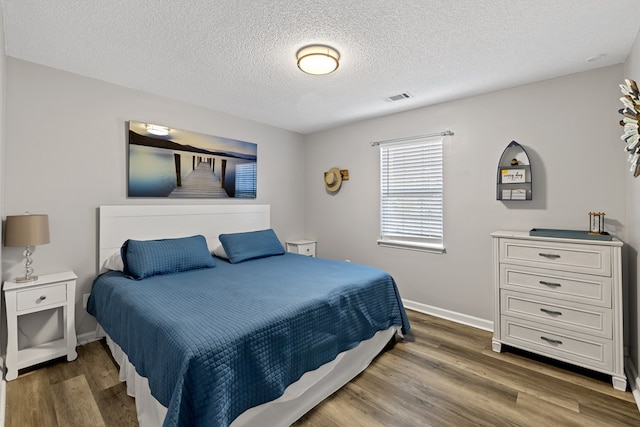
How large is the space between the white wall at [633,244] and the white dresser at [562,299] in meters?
0.13

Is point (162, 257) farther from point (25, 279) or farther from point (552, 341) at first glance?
point (552, 341)

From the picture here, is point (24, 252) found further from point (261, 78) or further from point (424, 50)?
point (424, 50)

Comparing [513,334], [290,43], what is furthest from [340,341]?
[290,43]

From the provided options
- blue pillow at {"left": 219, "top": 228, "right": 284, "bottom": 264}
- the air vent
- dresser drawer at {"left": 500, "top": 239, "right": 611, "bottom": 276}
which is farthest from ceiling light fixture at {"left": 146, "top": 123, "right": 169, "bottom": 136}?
dresser drawer at {"left": 500, "top": 239, "right": 611, "bottom": 276}

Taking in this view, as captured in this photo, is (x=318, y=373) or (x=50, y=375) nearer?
(x=318, y=373)

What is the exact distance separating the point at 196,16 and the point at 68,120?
1.71 meters

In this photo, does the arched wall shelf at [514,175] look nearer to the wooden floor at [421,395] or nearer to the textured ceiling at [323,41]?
the textured ceiling at [323,41]

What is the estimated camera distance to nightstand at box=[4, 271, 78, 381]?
214 cm

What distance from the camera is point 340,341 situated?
2102 millimetres

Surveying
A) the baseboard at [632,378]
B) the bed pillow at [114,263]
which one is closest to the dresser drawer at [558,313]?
the baseboard at [632,378]

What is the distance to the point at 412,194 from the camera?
12.0 feet

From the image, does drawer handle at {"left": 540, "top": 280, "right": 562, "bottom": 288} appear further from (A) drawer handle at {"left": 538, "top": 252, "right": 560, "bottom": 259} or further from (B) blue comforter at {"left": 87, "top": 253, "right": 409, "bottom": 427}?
(B) blue comforter at {"left": 87, "top": 253, "right": 409, "bottom": 427}

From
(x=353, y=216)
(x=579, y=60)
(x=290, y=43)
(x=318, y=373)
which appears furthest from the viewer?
(x=353, y=216)

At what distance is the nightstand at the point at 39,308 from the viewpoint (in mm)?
2139
